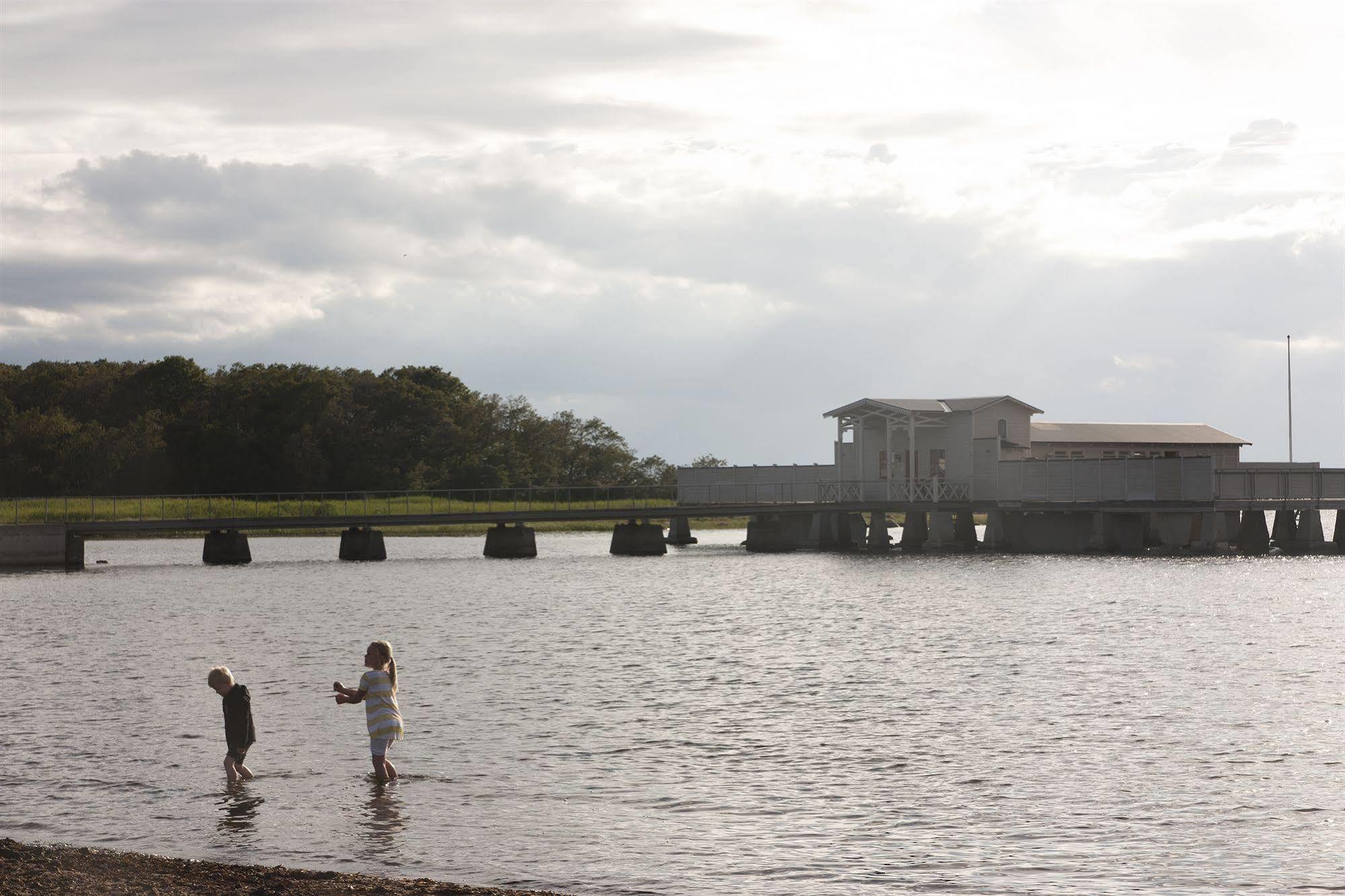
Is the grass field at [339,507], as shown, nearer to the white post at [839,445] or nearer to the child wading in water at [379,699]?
the white post at [839,445]

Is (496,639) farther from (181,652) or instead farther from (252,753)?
(252,753)

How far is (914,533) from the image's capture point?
77688 mm

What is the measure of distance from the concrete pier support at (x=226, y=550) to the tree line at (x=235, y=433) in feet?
129

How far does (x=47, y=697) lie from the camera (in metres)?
25.3

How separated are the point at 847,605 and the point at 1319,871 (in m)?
33.3

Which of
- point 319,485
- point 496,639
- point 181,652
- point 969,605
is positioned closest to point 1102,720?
point 496,639

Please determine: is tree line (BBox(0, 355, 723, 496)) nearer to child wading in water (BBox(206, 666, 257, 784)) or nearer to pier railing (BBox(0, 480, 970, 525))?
pier railing (BBox(0, 480, 970, 525))

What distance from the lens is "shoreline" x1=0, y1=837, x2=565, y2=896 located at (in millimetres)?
12148

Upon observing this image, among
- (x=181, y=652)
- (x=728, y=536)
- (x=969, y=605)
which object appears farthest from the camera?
(x=728, y=536)

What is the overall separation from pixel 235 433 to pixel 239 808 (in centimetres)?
10120

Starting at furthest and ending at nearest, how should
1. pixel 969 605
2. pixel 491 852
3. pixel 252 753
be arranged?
pixel 969 605 < pixel 252 753 < pixel 491 852

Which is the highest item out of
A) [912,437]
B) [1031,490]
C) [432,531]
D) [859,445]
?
[912,437]

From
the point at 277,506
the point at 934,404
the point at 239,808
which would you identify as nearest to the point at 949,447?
the point at 934,404

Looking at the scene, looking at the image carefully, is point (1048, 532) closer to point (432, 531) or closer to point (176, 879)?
point (432, 531)
